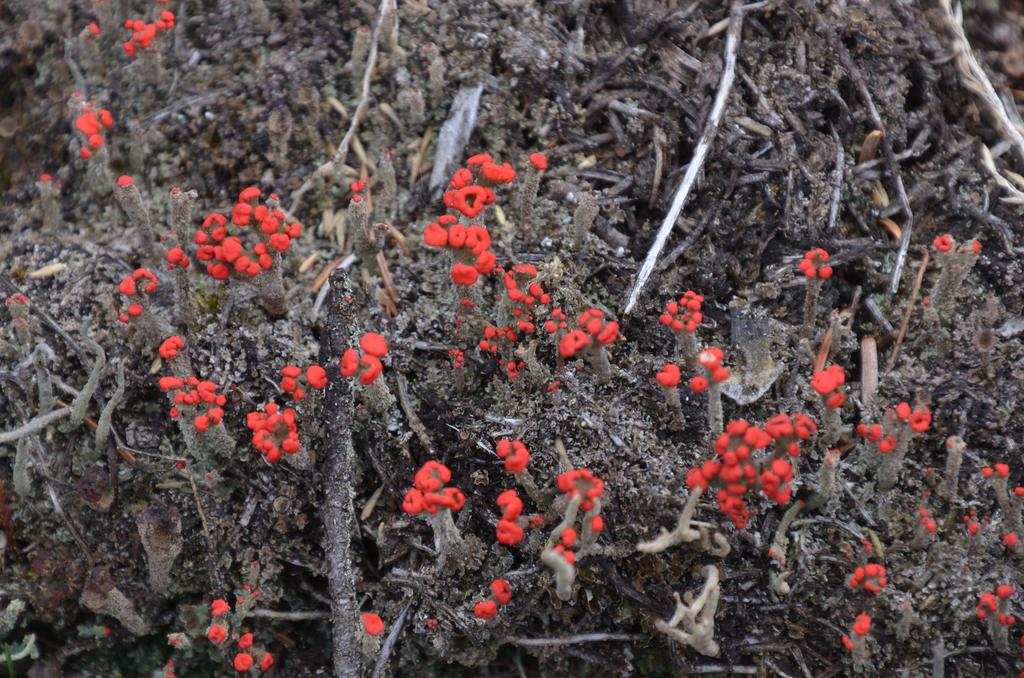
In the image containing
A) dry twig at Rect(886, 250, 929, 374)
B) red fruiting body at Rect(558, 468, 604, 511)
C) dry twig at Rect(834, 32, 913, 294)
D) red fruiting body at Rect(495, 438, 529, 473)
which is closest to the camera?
red fruiting body at Rect(558, 468, 604, 511)

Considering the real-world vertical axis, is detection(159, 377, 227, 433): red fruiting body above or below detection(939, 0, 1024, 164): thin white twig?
below

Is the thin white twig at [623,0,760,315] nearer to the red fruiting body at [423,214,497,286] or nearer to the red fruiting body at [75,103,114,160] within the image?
the red fruiting body at [423,214,497,286]

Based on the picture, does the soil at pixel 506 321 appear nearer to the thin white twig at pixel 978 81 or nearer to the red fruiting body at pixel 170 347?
the thin white twig at pixel 978 81

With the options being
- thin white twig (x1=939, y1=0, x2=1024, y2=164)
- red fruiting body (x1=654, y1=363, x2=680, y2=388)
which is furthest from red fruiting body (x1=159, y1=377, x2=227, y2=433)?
thin white twig (x1=939, y1=0, x2=1024, y2=164)

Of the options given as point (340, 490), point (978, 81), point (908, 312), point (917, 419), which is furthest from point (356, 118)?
point (978, 81)

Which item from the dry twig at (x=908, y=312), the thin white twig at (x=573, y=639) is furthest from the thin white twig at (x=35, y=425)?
the dry twig at (x=908, y=312)

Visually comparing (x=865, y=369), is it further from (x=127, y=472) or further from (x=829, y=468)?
(x=127, y=472)

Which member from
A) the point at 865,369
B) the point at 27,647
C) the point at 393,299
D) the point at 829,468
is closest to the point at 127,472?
the point at 27,647
